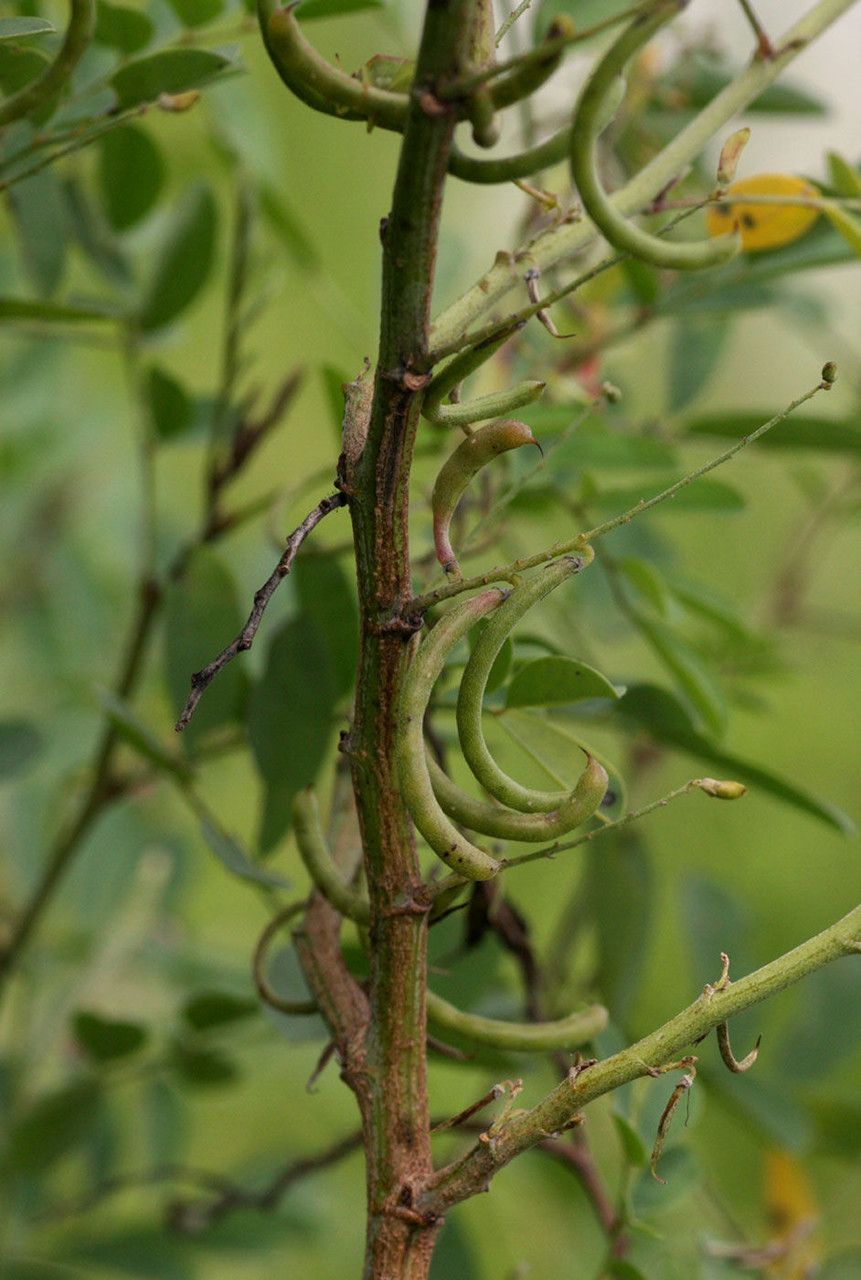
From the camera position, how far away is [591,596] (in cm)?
61

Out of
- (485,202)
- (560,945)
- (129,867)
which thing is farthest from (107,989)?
(485,202)

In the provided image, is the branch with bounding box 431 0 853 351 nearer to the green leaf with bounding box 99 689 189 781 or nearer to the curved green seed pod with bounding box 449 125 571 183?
the curved green seed pod with bounding box 449 125 571 183

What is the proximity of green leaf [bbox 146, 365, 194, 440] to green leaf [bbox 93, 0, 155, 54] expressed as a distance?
0.15 meters

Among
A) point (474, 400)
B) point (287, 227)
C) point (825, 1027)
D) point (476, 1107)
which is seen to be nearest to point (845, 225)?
point (474, 400)

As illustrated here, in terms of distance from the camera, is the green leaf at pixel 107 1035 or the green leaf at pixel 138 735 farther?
the green leaf at pixel 107 1035

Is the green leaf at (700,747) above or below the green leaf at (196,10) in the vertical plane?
below

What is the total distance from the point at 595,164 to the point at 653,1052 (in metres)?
0.18

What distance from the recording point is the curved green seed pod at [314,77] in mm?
240

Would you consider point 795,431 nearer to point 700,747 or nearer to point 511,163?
point 700,747

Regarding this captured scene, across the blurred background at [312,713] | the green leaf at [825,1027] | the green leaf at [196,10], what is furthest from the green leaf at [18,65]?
the green leaf at [825,1027]

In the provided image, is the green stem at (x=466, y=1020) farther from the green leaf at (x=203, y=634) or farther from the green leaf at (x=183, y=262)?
the green leaf at (x=183, y=262)

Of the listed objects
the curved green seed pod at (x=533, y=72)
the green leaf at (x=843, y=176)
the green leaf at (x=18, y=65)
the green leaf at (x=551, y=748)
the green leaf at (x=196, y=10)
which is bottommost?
the green leaf at (x=551, y=748)

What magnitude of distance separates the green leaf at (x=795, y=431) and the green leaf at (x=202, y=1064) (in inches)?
14.2

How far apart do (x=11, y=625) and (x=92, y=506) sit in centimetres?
15
